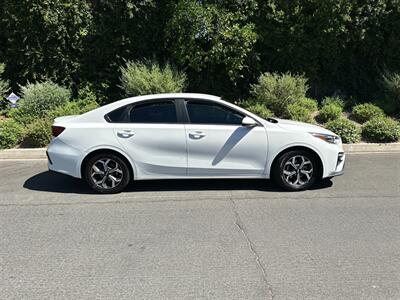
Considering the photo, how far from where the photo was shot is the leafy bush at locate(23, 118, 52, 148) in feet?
34.0

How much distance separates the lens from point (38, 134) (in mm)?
10367

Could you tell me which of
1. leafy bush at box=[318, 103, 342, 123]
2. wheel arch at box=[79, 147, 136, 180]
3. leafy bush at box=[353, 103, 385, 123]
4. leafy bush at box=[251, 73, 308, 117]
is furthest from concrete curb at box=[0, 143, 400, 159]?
wheel arch at box=[79, 147, 136, 180]

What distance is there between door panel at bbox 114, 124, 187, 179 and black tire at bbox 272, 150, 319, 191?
1378 millimetres

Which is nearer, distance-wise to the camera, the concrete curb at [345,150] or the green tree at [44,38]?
the concrete curb at [345,150]

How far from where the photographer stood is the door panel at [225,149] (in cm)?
705

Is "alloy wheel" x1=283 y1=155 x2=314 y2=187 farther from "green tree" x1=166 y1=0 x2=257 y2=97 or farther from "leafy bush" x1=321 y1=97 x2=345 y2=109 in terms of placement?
"leafy bush" x1=321 y1=97 x2=345 y2=109

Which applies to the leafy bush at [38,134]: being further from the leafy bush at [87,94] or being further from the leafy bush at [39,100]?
the leafy bush at [87,94]

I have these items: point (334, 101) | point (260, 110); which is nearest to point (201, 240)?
point (260, 110)

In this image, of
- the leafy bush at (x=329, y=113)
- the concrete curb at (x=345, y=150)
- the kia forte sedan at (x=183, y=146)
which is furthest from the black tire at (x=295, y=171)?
the leafy bush at (x=329, y=113)

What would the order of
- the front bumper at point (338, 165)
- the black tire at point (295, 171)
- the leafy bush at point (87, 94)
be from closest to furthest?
the black tire at point (295, 171) → the front bumper at point (338, 165) → the leafy bush at point (87, 94)

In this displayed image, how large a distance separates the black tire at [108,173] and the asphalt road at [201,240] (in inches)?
6.8

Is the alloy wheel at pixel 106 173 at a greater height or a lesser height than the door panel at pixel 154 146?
lesser

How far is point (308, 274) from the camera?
432cm

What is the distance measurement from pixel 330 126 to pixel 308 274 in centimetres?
740
